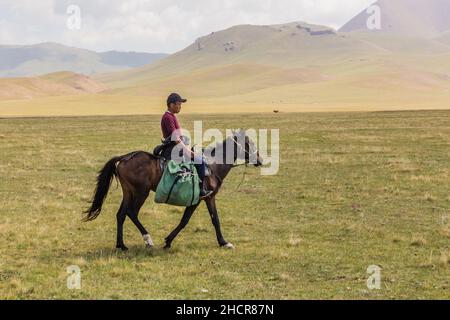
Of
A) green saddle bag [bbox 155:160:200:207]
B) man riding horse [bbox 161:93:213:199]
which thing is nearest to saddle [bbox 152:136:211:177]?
man riding horse [bbox 161:93:213:199]

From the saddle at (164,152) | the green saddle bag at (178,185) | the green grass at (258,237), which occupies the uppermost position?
the saddle at (164,152)

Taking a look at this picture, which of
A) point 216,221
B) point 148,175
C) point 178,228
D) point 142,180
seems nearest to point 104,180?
point 142,180

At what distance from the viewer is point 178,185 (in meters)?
11.4

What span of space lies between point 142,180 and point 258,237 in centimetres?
322

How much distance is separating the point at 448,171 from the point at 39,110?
76.4 metres

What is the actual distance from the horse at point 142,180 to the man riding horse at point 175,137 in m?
0.20

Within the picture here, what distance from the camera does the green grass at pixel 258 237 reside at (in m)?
9.27

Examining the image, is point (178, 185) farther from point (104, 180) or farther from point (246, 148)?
point (246, 148)

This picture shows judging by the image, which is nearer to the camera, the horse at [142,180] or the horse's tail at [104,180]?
the horse at [142,180]

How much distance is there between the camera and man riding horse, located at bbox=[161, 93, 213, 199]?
36.5 feet

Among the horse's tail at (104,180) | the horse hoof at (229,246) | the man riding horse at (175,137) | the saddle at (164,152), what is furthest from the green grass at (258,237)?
the saddle at (164,152)

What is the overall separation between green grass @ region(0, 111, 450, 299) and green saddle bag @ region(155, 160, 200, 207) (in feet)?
3.63

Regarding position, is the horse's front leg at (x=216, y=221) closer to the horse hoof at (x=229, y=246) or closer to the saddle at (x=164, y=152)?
the horse hoof at (x=229, y=246)

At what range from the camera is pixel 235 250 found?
11703 mm
